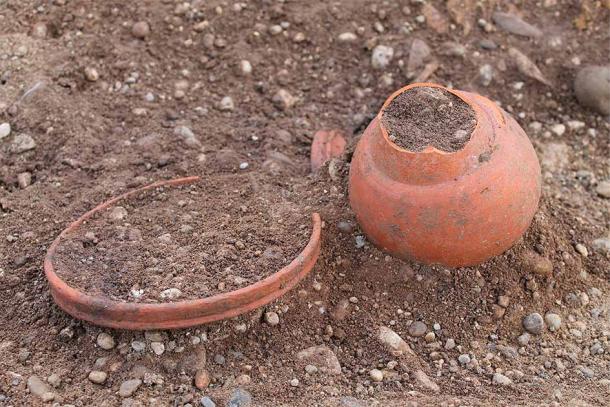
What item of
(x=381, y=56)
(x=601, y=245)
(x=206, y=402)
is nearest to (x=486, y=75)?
(x=381, y=56)

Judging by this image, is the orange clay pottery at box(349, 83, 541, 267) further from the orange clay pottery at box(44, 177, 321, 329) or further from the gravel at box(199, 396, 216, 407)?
the gravel at box(199, 396, 216, 407)

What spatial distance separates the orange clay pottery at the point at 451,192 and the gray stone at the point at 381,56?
129 cm

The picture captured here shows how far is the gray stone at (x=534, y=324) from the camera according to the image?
315 centimetres

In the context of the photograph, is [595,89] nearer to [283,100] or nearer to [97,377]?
[283,100]

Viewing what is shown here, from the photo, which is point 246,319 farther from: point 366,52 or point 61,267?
point 366,52

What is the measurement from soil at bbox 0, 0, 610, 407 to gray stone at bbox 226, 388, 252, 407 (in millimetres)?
26

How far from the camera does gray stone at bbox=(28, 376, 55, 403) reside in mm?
2758

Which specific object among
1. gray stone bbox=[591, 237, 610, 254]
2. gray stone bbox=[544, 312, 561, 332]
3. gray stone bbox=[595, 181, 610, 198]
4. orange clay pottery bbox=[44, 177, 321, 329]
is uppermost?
orange clay pottery bbox=[44, 177, 321, 329]

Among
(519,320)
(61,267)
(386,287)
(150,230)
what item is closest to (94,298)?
(61,267)

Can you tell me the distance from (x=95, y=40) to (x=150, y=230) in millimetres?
1506

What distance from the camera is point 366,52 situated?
4.42m

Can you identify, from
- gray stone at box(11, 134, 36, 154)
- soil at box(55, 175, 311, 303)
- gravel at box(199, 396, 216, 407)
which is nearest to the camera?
gravel at box(199, 396, 216, 407)

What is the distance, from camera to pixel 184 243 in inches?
126

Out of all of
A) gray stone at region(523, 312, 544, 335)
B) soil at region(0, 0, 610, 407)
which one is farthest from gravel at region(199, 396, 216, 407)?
gray stone at region(523, 312, 544, 335)
